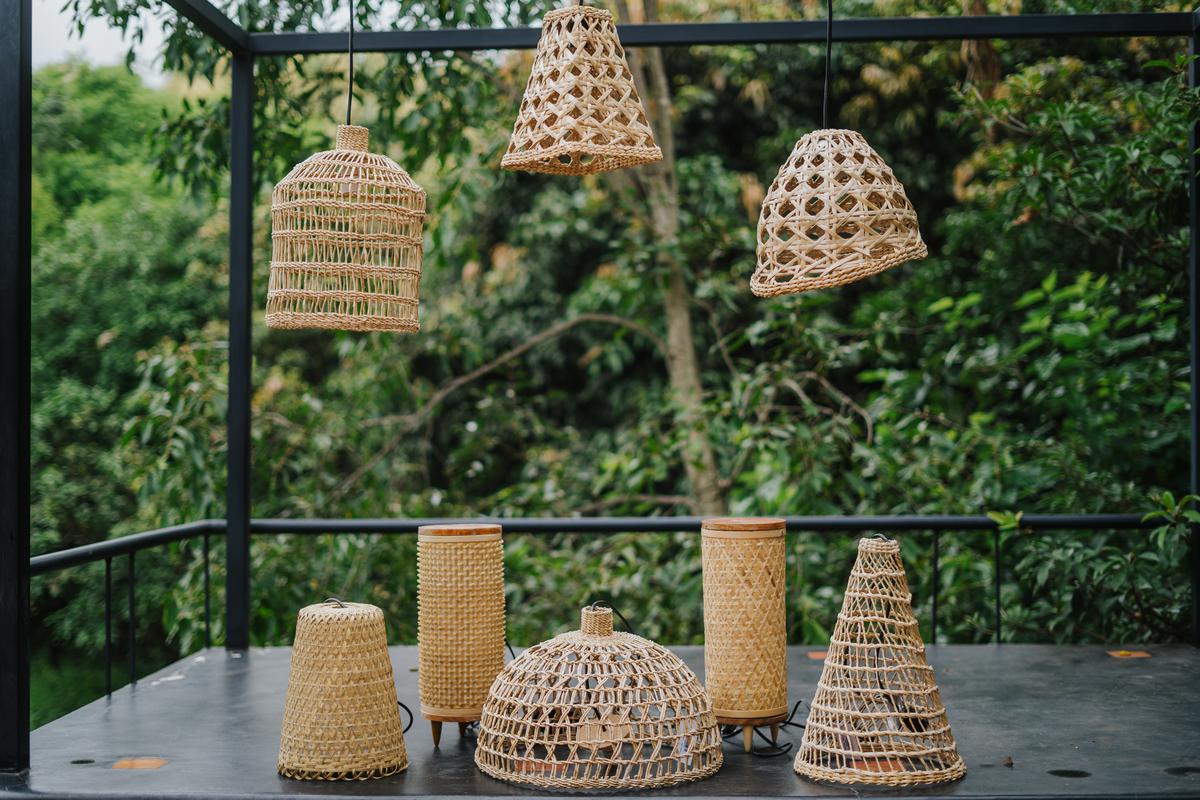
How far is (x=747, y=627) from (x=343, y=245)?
4.16 feet

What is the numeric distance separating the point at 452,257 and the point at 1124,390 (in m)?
4.17

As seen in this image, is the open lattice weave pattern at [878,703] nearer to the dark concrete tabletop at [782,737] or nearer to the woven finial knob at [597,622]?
the dark concrete tabletop at [782,737]

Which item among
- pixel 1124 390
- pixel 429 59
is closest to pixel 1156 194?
pixel 1124 390

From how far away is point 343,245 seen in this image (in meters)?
2.59

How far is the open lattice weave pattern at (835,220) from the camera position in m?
2.23

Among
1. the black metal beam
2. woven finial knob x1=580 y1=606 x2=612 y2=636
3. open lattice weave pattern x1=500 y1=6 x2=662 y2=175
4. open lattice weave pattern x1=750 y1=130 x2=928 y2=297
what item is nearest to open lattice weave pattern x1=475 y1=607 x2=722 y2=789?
woven finial knob x1=580 y1=606 x2=612 y2=636

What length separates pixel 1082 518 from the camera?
11.9 feet

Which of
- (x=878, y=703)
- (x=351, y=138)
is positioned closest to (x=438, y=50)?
(x=351, y=138)

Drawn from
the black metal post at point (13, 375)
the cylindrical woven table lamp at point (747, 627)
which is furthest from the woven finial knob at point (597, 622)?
the black metal post at point (13, 375)

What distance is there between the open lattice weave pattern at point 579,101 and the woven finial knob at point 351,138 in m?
0.51

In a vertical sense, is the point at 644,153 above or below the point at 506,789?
above

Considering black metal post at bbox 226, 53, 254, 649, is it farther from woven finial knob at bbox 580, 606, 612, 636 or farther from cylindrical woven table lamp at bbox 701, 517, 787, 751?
Answer: cylindrical woven table lamp at bbox 701, 517, 787, 751

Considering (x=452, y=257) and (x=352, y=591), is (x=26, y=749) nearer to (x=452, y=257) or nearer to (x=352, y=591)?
(x=352, y=591)

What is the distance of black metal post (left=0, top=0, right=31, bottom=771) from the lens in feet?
7.42
